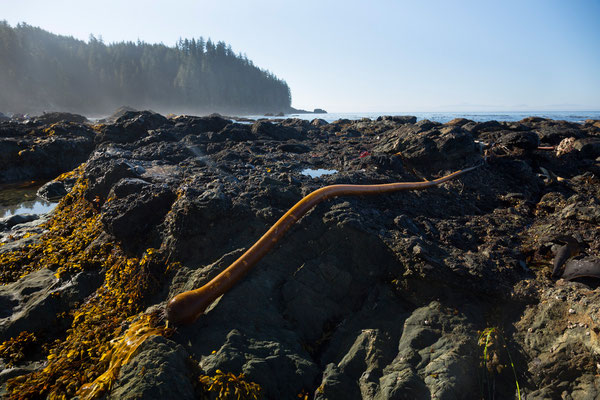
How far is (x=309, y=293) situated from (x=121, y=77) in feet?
285

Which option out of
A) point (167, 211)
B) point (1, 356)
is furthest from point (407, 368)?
point (1, 356)

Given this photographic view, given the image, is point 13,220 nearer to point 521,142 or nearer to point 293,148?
point 293,148

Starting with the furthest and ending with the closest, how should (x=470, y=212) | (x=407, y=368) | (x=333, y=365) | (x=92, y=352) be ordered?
(x=470, y=212) → (x=92, y=352) → (x=333, y=365) → (x=407, y=368)

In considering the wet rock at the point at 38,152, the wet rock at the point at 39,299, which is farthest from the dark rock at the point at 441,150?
the wet rock at the point at 38,152

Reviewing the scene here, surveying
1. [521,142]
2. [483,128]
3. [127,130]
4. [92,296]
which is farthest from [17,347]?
[483,128]

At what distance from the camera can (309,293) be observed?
9.45 ft

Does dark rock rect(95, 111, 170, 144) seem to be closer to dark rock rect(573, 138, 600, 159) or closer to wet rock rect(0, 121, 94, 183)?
wet rock rect(0, 121, 94, 183)

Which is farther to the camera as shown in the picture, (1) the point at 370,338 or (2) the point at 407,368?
(1) the point at 370,338

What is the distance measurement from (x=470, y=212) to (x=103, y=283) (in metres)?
5.34

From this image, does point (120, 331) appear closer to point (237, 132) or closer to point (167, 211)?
point (167, 211)

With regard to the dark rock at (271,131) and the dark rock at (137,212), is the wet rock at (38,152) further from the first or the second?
the dark rock at (137,212)

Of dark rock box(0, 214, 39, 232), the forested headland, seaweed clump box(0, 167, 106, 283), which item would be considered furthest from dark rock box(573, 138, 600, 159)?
the forested headland

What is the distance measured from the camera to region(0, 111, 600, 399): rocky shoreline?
2121mm

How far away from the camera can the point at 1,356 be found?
8.97ft
